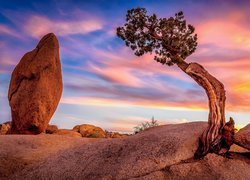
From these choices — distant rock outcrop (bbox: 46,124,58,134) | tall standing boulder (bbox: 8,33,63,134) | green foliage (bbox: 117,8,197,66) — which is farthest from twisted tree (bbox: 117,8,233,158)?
distant rock outcrop (bbox: 46,124,58,134)

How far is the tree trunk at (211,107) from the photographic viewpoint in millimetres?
15344

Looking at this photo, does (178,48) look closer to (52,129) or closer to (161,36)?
(161,36)

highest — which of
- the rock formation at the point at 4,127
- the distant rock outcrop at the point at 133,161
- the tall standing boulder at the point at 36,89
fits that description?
the tall standing boulder at the point at 36,89

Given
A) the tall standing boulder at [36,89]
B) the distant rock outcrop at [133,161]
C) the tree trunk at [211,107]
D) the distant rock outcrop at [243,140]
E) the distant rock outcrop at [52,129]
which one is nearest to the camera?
the distant rock outcrop at [133,161]

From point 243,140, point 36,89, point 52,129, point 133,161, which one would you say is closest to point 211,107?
point 243,140

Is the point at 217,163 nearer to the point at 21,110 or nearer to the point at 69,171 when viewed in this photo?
the point at 69,171

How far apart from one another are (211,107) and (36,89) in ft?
53.9

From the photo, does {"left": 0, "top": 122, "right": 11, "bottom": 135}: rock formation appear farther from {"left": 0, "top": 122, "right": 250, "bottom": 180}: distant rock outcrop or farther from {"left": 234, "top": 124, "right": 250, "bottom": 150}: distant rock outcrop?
{"left": 234, "top": 124, "right": 250, "bottom": 150}: distant rock outcrop

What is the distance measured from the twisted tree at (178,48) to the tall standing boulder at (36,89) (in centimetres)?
1251

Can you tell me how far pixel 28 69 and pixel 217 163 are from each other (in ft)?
61.3

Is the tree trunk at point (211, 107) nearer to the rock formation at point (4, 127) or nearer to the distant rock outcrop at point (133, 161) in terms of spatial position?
the distant rock outcrop at point (133, 161)

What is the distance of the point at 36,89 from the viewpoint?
29.0 m

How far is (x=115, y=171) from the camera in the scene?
14945mm

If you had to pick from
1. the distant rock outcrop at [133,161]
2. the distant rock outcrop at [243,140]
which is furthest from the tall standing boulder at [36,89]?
the distant rock outcrop at [243,140]
